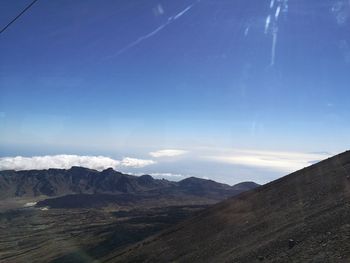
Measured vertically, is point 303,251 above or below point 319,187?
below

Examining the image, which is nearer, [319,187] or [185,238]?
[319,187]

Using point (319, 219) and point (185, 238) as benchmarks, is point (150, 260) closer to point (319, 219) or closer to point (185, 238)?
point (185, 238)

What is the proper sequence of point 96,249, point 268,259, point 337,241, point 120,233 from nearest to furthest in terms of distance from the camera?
1. point 337,241
2. point 268,259
3. point 96,249
4. point 120,233

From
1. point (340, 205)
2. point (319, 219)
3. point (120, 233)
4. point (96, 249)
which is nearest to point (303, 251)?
point (319, 219)

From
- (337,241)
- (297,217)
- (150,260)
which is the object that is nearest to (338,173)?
(297,217)

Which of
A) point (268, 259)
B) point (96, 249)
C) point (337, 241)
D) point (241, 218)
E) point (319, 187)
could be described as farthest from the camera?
point (96, 249)

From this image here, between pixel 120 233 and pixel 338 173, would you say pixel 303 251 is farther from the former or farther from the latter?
pixel 120 233

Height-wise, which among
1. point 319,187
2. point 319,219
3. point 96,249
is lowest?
point 96,249
